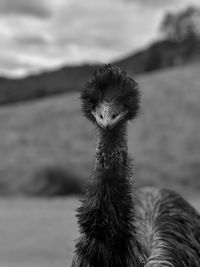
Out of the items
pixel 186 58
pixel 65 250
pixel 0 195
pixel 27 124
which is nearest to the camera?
pixel 65 250

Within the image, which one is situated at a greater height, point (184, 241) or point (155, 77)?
point (155, 77)

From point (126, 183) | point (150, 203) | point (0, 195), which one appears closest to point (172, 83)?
point (0, 195)

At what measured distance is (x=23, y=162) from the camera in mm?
11812

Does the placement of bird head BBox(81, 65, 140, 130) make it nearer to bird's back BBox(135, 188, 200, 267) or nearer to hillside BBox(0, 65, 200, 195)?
bird's back BBox(135, 188, 200, 267)

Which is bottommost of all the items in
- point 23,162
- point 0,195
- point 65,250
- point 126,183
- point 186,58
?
point 126,183

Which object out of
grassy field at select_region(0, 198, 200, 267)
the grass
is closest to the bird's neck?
grassy field at select_region(0, 198, 200, 267)

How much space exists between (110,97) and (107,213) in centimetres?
57

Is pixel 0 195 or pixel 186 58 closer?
pixel 0 195

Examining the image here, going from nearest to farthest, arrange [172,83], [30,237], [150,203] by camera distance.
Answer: [150,203]
[30,237]
[172,83]

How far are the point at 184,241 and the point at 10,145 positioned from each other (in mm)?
8785

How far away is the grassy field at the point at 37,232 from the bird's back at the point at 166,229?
2109 mm

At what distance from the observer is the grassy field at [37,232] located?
7.21 metres

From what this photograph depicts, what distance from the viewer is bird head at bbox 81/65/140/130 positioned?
3.27m

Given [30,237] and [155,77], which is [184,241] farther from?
[155,77]
